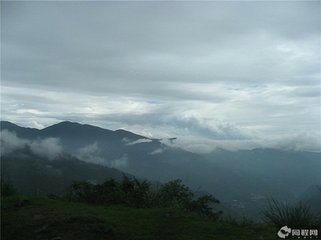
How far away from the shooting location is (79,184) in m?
14.6

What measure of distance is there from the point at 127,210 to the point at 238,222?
3.02 metres

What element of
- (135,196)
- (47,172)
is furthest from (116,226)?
(47,172)

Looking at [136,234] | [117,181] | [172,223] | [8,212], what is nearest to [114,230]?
[136,234]

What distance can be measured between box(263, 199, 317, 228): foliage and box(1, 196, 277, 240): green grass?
472 mm

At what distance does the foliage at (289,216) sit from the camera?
10625 millimetres

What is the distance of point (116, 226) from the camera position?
983 centimetres

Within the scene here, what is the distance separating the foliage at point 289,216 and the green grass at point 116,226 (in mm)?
472

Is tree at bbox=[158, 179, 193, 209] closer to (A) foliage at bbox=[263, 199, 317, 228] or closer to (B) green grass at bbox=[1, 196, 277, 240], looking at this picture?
(B) green grass at bbox=[1, 196, 277, 240]

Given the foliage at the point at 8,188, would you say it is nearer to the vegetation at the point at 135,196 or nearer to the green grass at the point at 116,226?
the vegetation at the point at 135,196

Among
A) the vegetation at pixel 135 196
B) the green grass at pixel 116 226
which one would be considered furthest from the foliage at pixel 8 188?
the green grass at pixel 116 226

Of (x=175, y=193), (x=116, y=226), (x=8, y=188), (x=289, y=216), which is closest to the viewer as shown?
(x=116, y=226)

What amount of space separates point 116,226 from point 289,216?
4411 millimetres

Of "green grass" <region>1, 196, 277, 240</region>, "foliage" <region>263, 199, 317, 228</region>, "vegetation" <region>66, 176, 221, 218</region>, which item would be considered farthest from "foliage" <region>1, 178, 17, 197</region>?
"foliage" <region>263, 199, 317, 228</region>

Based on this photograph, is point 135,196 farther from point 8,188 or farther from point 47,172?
point 47,172
